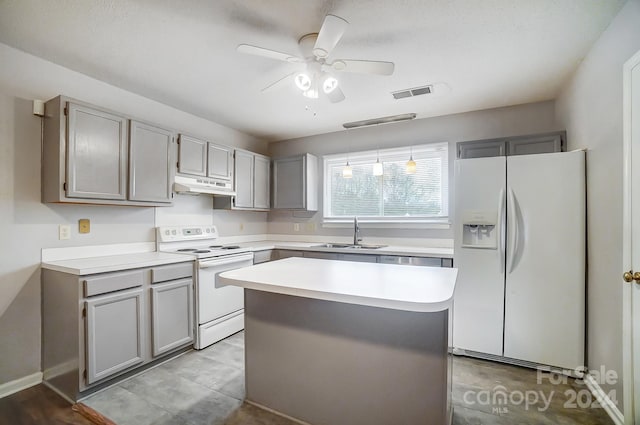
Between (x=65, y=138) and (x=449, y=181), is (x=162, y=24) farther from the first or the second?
(x=449, y=181)

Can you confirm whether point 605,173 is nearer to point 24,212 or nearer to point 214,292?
point 214,292

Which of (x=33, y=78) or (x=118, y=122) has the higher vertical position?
(x=33, y=78)

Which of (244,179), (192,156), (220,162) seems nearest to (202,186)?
(192,156)

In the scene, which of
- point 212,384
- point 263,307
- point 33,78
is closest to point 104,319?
point 212,384

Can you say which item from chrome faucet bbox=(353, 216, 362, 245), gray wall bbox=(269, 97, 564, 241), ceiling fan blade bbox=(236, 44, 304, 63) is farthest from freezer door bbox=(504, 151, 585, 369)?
ceiling fan blade bbox=(236, 44, 304, 63)

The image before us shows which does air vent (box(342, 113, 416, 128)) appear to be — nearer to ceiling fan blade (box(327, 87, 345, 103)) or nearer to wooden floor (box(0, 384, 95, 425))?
ceiling fan blade (box(327, 87, 345, 103))

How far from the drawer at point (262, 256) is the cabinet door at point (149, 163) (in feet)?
3.61

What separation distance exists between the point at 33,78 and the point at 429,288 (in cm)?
303

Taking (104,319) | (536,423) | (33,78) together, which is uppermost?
(33,78)

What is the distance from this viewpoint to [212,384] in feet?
7.01

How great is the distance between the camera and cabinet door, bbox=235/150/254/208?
3.63m

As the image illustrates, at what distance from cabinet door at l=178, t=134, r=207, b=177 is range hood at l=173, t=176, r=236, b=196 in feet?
0.23

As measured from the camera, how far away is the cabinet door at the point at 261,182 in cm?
393

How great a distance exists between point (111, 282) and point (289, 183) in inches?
96.8
